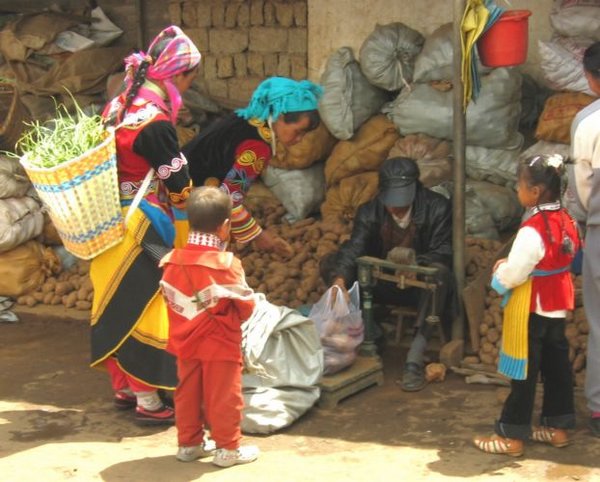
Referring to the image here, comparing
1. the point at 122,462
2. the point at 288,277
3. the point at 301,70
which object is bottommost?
the point at 122,462

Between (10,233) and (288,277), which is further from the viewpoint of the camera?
(10,233)

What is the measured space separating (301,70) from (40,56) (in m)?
2.22

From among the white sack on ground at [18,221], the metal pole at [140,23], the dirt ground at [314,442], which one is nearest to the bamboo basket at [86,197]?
the dirt ground at [314,442]

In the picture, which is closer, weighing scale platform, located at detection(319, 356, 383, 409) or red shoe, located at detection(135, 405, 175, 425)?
red shoe, located at detection(135, 405, 175, 425)

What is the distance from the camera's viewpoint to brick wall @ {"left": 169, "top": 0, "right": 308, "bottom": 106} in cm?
839

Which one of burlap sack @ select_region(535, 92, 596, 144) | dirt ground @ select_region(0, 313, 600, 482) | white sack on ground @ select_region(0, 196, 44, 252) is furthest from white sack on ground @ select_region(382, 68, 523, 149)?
white sack on ground @ select_region(0, 196, 44, 252)

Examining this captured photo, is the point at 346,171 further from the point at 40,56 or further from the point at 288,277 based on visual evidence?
the point at 40,56

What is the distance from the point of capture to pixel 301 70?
331 inches

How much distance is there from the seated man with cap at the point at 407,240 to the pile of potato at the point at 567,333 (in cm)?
25

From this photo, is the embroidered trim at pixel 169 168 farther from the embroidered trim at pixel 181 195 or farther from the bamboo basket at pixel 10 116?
the bamboo basket at pixel 10 116

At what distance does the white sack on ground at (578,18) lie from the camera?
6629 mm

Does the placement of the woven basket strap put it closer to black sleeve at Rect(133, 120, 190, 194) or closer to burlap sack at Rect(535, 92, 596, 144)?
black sleeve at Rect(133, 120, 190, 194)

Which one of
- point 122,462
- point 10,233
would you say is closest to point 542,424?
point 122,462

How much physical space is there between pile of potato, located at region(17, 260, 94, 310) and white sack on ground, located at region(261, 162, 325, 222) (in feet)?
5.00
